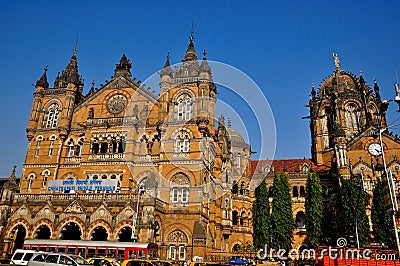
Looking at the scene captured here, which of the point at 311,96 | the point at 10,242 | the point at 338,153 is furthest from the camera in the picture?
the point at 311,96

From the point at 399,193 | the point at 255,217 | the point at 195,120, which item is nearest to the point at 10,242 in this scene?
the point at 195,120

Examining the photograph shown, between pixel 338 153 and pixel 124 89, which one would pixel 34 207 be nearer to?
pixel 124 89

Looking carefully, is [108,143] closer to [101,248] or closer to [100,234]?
[100,234]

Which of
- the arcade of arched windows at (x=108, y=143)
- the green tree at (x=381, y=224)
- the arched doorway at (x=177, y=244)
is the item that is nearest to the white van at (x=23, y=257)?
the arched doorway at (x=177, y=244)

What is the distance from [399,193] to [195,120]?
1292 inches

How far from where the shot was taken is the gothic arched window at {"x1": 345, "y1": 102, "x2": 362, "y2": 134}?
65625 millimetres

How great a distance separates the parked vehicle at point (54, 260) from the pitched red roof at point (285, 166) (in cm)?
5011

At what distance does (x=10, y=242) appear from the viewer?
36469 mm

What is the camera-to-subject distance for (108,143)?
4362 cm

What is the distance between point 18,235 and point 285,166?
46744 mm

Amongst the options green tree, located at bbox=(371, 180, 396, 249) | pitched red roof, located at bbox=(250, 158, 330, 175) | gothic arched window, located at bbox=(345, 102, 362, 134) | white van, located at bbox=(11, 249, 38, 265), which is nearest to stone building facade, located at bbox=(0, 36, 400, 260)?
pitched red roof, located at bbox=(250, 158, 330, 175)

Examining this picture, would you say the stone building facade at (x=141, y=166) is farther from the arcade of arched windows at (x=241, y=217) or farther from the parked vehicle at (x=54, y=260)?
the parked vehicle at (x=54, y=260)

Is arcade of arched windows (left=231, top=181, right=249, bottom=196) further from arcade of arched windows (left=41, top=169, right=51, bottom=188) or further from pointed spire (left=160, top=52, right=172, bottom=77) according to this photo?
arcade of arched windows (left=41, top=169, right=51, bottom=188)

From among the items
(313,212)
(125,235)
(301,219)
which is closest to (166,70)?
(125,235)
